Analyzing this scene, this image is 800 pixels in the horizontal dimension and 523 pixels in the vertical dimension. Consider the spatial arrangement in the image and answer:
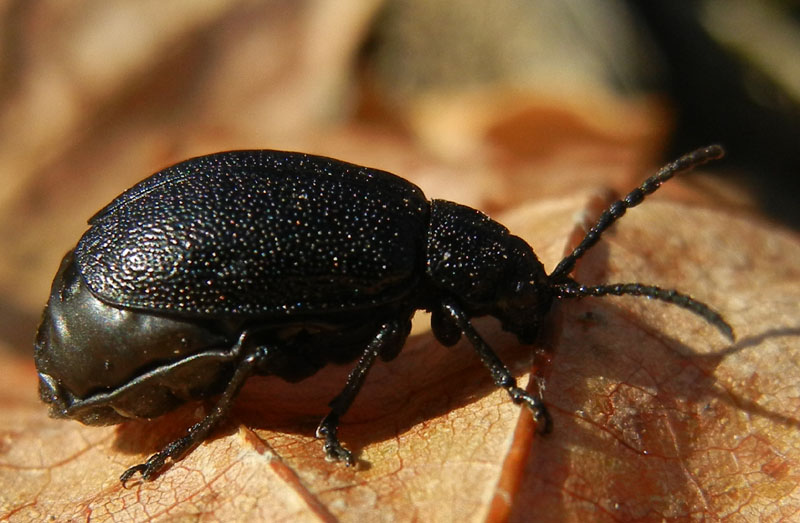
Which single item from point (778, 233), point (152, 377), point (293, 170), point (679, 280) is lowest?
point (778, 233)

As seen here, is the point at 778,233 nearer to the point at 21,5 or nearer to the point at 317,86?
the point at 317,86

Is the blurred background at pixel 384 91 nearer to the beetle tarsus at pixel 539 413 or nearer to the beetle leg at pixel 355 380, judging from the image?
the beetle leg at pixel 355 380

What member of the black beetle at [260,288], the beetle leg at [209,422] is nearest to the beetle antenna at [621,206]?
the black beetle at [260,288]

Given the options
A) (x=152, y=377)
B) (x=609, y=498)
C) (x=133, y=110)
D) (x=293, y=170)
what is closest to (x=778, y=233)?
(x=609, y=498)

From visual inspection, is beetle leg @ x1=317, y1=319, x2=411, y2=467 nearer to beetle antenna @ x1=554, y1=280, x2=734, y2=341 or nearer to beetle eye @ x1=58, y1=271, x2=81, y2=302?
beetle antenna @ x1=554, y1=280, x2=734, y2=341

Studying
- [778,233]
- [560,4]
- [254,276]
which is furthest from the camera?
[560,4]

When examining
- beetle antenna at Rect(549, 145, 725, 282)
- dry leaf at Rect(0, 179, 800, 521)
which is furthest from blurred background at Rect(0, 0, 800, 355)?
dry leaf at Rect(0, 179, 800, 521)

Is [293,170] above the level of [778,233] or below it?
above
